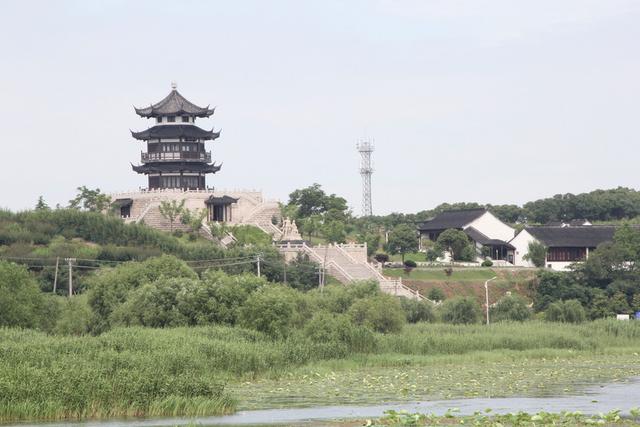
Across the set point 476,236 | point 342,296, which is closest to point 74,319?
point 342,296

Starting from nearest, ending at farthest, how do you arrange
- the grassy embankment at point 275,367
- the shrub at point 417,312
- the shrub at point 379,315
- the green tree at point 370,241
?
1. the grassy embankment at point 275,367
2. the shrub at point 379,315
3. the shrub at point 417,312
4. the green tree at point 370,241

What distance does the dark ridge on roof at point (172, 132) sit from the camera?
11344cm

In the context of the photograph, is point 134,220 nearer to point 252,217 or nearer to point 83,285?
point 252,217

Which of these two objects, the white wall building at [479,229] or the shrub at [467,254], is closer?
the shrub at [467,254]

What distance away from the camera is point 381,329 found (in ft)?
209

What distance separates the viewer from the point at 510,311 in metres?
78.2

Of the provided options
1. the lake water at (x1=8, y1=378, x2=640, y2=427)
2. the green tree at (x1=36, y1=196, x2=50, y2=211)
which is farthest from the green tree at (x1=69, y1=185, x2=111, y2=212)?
the lake water at (x1=8, y1=378, x2=640, y2=427)

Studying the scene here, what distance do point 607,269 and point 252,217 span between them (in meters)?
26.8

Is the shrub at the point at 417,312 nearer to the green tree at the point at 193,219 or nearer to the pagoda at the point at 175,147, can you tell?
the green tree at the point at 193,219

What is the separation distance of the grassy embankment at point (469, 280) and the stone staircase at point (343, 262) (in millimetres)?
1869

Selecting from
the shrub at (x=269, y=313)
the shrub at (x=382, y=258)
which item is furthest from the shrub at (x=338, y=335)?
the shrub at (x=382, y=258)

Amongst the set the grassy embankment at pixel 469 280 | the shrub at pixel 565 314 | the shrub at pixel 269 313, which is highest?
the grassy embankment at pixel 469 280

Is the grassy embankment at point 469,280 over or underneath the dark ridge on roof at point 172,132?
underneath

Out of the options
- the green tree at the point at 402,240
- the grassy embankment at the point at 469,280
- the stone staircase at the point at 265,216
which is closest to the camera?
the grassy embankment at the point at 469,280
